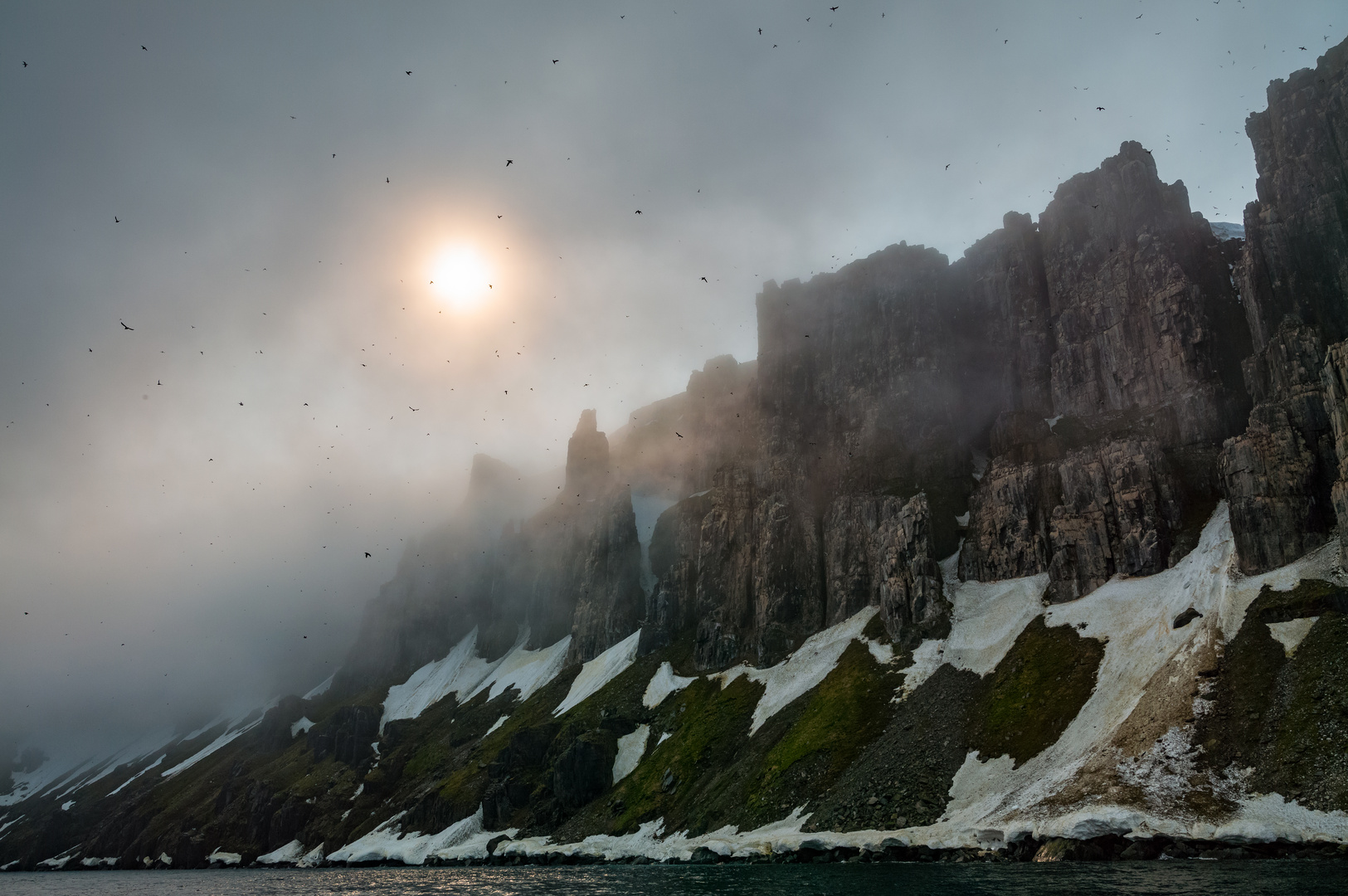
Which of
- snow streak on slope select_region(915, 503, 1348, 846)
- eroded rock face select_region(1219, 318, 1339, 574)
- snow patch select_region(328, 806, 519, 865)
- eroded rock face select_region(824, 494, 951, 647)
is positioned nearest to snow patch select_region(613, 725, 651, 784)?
snow patch select_region(328, 806, 519, 865)

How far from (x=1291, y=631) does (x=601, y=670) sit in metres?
133

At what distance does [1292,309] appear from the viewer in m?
103

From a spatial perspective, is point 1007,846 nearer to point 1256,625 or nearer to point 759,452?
point 1256,625

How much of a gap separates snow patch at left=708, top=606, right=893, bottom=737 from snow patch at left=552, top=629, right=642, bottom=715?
38170 mm

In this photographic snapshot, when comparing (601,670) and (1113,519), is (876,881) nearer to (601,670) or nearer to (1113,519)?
(1113,519)

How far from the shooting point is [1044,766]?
74.1 metres

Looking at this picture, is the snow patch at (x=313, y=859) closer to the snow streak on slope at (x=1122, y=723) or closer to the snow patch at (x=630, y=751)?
the snow patch at (x=630, y=751)

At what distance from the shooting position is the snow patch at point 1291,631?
Result: 70.9 meters

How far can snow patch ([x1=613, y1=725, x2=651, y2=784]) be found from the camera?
126 m

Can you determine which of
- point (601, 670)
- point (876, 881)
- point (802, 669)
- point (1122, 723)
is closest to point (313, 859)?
point (601, 670)

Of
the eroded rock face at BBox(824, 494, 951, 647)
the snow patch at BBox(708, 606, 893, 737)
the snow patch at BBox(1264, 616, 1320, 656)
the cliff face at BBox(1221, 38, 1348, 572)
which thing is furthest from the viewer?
the snow patch at BBox(708, 606, 893, 737)

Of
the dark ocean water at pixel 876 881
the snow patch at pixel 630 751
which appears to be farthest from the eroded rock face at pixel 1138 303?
the snow patch at pixel 630 751

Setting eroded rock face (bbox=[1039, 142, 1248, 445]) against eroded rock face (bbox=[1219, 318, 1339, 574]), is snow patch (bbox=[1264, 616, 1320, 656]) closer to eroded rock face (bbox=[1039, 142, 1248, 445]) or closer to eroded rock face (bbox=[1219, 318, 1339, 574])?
eroded rock face (bbox=[1219, 318, 1339, 574])

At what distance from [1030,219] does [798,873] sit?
150 m
